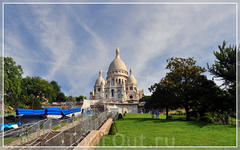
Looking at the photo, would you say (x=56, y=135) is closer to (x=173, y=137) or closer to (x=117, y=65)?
(x=173, y=137)

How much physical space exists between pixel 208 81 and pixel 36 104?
48423mm

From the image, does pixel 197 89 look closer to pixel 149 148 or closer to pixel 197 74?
pixel 197 74

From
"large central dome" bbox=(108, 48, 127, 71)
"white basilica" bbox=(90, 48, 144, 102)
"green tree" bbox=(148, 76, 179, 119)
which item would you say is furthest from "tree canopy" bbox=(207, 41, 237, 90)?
"large central dome" bbox=(108, 48, 127, 71)

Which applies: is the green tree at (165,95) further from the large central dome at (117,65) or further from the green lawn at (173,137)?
the large central dome at (117,65)

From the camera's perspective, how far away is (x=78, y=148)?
5535mm

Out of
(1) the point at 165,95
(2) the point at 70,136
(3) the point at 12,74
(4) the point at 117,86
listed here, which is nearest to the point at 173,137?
(2) the point at 70,136

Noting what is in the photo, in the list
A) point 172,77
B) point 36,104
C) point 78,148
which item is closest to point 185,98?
point 172,77

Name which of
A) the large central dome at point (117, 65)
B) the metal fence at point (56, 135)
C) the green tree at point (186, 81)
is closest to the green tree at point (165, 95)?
the green tree at point (186, 81)

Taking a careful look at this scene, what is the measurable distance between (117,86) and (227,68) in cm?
6538

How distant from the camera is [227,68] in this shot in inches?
653

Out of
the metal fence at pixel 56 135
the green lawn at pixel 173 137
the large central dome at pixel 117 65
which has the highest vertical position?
the large central dome at pixel 117 65

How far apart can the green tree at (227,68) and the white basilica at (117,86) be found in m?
58.5

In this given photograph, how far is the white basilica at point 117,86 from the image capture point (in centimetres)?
7849

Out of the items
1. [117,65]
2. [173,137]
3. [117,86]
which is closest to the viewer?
[173,137]
